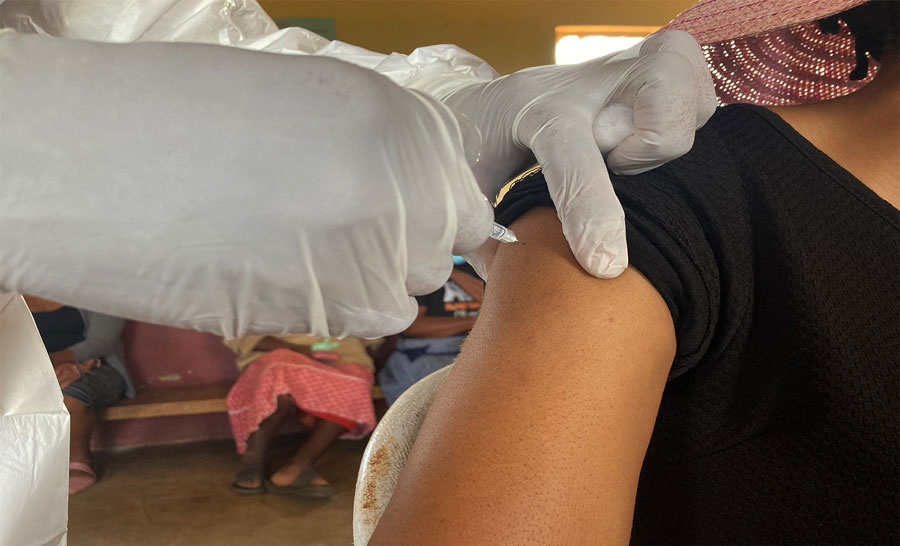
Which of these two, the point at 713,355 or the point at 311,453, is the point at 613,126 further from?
the point at 311,453

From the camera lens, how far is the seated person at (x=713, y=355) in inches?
19.3

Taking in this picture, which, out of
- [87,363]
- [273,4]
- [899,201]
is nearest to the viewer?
[899,201]

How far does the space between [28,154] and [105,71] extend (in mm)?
60

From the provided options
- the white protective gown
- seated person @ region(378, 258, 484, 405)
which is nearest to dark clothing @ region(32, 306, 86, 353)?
seated person @ region(378, 258, 484, 405)

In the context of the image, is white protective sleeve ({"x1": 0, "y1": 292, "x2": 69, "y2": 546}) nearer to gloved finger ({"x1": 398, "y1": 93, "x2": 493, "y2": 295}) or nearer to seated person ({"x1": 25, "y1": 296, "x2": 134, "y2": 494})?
gloved finger ({"x1": 398, "y1": 93, "x2": 493, "y2": 295})

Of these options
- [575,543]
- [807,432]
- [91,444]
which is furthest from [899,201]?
[91,444]

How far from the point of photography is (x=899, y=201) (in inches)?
29.1

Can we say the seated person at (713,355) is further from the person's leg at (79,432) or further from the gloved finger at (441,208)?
the person's leg at (79,432)

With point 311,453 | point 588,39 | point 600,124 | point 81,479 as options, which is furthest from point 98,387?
point 588,39

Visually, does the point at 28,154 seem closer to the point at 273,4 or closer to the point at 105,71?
the point at 105,71

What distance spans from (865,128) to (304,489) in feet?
10.2

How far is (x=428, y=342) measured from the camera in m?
3.47

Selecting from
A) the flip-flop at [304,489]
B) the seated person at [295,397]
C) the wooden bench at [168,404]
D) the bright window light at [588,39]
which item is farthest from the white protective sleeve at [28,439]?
the bright window light at [588,39]

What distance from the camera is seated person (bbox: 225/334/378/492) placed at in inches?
129
